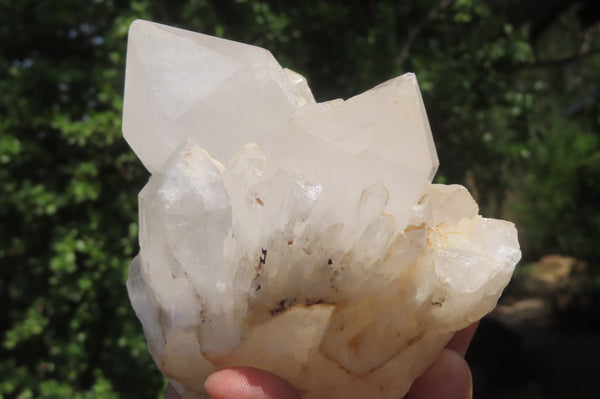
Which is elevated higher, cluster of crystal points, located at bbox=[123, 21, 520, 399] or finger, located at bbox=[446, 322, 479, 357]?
cluster of crystal points, located at bbox=[123, 21, 520, 399]

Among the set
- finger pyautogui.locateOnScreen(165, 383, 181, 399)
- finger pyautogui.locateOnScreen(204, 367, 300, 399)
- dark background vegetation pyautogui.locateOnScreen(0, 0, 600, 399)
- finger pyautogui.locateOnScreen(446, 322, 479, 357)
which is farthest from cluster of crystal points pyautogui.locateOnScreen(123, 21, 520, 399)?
dark background vegetation pyautogui.locateOnScreen(0, 0, 600, 399)

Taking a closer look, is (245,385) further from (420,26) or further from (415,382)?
(420,26)

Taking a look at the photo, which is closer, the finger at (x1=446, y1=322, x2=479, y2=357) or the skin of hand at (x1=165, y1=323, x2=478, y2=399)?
the skin of hand at (x1=165, y1=323, x2=478, y2=399)

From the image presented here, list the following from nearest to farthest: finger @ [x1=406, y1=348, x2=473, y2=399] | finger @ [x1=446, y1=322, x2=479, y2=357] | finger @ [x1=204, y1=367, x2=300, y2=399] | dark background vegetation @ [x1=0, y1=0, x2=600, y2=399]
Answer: finger @ [x1=204, y1=367, x2=300, y2=399], finger @ [x1=406, y1=348, x2=473, y2=399], finger @ [x1=446, y1=322, x2=479, y2=357], dark background vegetation @ [x1=0, y1=0, x2=600, y2=399]

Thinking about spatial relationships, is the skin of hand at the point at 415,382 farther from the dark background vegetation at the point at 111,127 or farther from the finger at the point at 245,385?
the dark background vegetation at the point at 111,127

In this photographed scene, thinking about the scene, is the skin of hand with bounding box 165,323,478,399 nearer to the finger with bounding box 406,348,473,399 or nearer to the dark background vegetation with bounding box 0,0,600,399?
the finger with bounding box 406,348,473,399

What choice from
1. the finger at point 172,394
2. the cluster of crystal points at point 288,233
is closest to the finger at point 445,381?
the cluster of crystal points at point 288,233

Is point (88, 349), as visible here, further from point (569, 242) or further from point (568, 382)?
point (569, 242)
